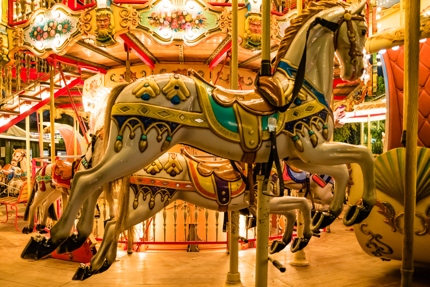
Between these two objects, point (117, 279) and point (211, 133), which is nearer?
point (211, 133)

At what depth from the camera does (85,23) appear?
4.66 meters

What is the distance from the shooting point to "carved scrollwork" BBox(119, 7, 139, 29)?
445 centimetres

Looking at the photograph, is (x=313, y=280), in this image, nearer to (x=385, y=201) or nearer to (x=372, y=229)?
(x=372, y=229)

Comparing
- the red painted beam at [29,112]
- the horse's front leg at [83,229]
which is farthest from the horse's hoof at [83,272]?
the red painted beam at [29,112]

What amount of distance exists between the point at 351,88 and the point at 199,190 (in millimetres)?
6063

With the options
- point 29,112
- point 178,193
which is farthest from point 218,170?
point 29,112

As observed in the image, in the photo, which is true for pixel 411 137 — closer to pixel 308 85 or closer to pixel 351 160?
pixel 351 160

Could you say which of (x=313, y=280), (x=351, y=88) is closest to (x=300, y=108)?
(x=313, y=280)

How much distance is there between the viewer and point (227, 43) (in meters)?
5.19

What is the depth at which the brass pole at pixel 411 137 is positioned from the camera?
1.77 metres

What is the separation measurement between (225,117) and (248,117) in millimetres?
108

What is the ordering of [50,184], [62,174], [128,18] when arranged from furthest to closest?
[50,184]
[128,18]
[62,174]

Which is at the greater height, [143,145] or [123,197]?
[143,145]

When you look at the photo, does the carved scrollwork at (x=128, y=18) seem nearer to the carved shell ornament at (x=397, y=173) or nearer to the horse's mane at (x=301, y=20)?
the horse's mane at (x=301, y=20)
